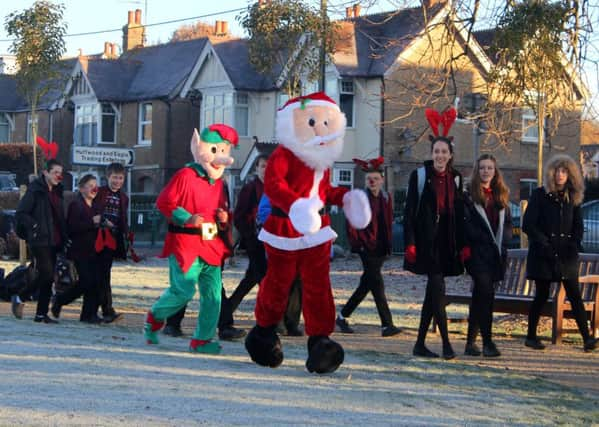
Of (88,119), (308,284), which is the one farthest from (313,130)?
(88,119)

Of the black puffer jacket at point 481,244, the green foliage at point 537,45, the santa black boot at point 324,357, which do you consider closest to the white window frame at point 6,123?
the green foliage at point 537,45

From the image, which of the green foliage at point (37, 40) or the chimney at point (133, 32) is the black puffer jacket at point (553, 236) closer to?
the green foliage at point (37, 40)

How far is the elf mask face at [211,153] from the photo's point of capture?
8641 mm

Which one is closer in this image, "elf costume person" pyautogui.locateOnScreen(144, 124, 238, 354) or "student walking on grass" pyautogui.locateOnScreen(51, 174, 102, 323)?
"elf costume person" pyautogui.locateOnScreen(144, 124, 238, 354)

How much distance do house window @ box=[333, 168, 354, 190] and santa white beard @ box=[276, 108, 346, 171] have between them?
27192mm

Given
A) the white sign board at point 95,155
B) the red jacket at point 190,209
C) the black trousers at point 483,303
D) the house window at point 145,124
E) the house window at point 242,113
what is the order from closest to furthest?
the red jacket at point 190,209 < the black trousers at point 483,303 < the white sign board at point 95,155 < the house window at point 242,113 < the house window at point 145,124

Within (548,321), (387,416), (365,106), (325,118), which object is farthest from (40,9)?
(387,416)

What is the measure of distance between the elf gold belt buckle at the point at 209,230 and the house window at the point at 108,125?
36.5 meters

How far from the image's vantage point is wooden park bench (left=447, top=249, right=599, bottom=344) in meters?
10.2

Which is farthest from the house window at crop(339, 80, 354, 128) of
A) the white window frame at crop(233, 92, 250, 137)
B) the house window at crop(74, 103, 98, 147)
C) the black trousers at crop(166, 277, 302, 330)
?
the black trousers at crop(166, 277, 302, 330)

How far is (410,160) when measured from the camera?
112 feet

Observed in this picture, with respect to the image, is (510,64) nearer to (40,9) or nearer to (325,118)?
(325,118)

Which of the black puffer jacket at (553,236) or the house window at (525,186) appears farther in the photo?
the house window at (525,186)

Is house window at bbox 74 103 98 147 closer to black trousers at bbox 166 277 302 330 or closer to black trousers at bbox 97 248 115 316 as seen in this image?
black trousers at bbox 97 248 115 316
